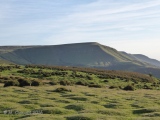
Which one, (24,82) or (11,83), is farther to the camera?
(24,82)

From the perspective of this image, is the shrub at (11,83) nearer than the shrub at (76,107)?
No

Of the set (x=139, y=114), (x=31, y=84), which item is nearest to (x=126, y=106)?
(x=139, y=114)

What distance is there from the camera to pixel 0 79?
192 feet

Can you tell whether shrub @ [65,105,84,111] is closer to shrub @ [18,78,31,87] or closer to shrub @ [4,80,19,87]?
shrub @ [4,80,19,87]

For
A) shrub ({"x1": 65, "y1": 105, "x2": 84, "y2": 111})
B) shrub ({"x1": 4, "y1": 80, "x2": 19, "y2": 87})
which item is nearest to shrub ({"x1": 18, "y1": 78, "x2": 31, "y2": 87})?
shrub ({"x1": 4, "y1": 80, "x2": 19, "y2": 87})

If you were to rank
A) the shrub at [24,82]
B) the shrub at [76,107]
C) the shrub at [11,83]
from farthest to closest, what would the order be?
the shrub at [24,82] → the shrub at [11,83] → the shrub at [76,107]

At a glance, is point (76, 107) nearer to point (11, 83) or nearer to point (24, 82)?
point (11, 83)

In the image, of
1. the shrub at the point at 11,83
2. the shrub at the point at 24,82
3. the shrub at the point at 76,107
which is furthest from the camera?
the shrub at the point at 24,82

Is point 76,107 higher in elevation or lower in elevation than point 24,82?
lower

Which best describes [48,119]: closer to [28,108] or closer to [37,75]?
[28,108]

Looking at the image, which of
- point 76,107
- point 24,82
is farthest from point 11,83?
point 76,107

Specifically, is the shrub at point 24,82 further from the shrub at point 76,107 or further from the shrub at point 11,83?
the shrub at point 76,107

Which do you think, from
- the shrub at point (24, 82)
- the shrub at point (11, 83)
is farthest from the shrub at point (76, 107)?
the shrub at point (24, 82)

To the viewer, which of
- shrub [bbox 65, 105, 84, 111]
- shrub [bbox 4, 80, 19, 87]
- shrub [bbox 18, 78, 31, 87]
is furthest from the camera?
shrub [bbox 18, 78, 31, 87]
